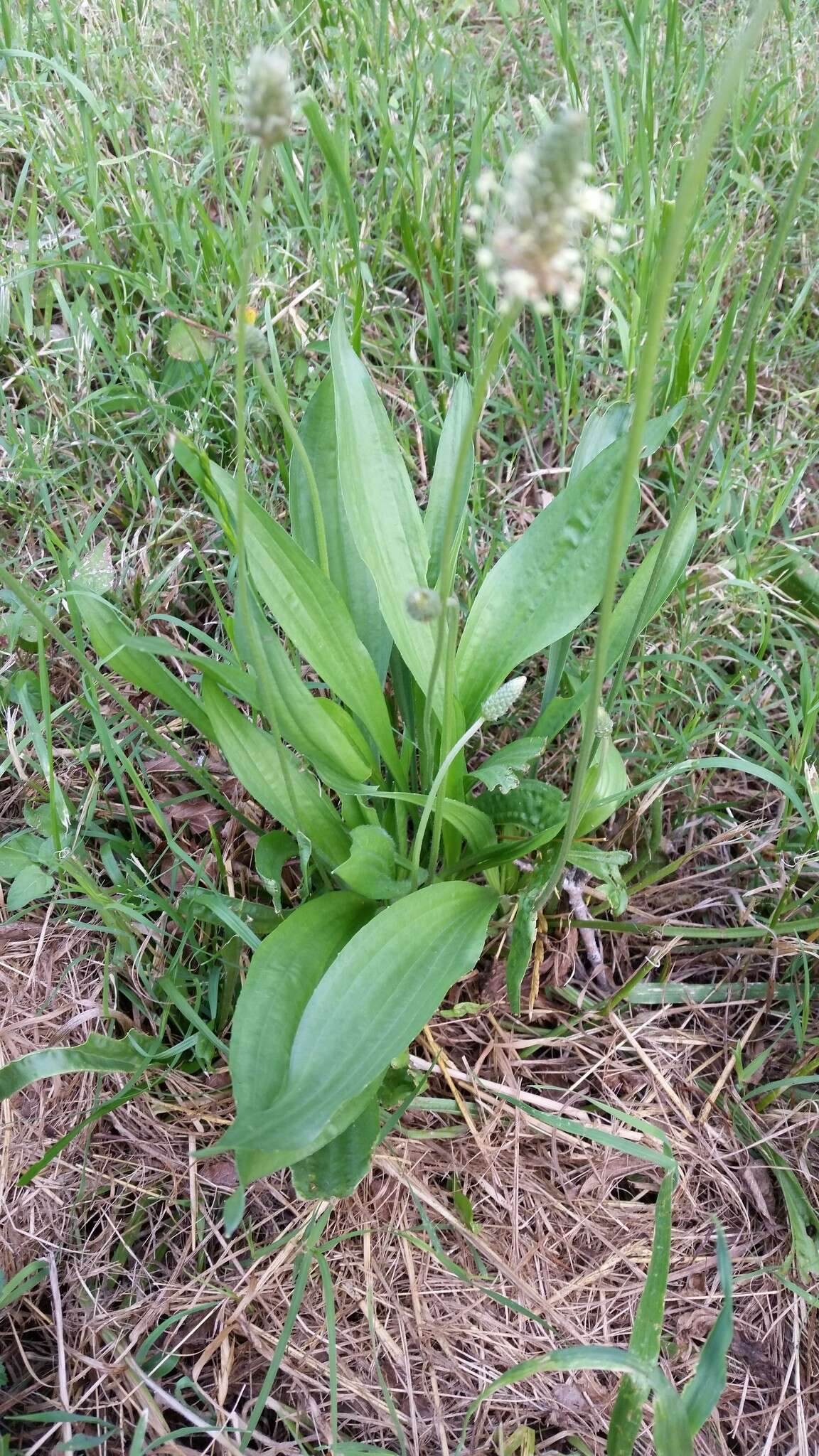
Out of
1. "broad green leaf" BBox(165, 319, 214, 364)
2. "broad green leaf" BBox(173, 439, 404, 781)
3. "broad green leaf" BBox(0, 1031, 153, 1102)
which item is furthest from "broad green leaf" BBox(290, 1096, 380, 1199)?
"broad green leaf" BBox(165, 319, 214, 364)

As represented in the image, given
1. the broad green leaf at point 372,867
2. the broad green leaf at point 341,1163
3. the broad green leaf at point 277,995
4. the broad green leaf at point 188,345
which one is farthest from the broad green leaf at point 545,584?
the broad green leaf at point 188,345

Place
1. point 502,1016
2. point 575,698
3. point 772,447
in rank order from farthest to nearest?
point 772,447, point 502,1016, point 575,698

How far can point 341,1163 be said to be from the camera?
55.6 inches

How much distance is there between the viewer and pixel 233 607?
202 cm

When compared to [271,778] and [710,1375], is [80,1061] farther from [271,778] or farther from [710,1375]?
[710,1375]

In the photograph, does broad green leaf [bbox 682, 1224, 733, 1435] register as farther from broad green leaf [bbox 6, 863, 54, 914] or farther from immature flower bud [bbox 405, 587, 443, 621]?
broad green leaf [bbox 6, 863, 54, 914]

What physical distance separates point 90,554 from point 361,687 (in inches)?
30.1

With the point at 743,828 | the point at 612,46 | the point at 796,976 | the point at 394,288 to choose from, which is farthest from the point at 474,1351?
the point at 612,46

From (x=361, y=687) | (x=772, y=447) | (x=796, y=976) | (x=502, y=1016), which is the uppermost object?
(x=361, y=687)

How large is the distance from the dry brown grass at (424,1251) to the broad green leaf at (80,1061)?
12 cm

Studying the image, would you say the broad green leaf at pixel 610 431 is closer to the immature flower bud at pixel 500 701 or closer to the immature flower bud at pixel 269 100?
the immature flower bud at pixel 500 701

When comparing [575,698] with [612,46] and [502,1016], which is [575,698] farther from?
[612,46]

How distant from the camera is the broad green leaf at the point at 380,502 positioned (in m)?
1.64

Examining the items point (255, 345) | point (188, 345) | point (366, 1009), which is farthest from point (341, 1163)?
point (188, 345)
